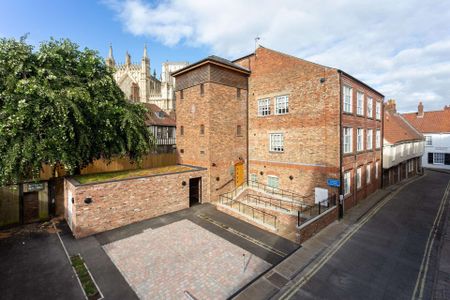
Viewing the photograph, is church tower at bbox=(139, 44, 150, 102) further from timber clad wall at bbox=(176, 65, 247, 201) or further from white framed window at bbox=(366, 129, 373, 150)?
white framed window at bbox=(366, 129, 373, 150)

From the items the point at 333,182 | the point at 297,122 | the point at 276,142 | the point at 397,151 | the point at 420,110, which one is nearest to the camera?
the point at 333,182

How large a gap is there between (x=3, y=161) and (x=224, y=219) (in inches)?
442

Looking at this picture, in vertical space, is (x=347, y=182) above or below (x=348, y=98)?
below

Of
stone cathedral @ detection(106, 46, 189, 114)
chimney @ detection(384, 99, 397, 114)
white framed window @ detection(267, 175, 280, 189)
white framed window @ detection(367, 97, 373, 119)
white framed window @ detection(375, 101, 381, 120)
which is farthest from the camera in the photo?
stone cathedral @ detection(106, 46, 189, 114)

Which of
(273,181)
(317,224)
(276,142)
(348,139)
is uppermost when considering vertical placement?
(348,139)

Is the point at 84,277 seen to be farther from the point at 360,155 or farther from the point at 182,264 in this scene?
the point at 360,155

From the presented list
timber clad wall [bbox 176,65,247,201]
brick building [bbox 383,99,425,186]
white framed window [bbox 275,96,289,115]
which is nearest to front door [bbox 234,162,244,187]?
timber clad wall [bbox 176,65,247,201]

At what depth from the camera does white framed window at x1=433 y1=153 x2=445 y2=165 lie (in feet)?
105

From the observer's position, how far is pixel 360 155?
1595 cm

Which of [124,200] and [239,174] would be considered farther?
[239,174]

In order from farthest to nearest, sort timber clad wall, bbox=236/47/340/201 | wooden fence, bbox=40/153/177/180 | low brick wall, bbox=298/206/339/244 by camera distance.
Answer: timber clad wall, bbox=236/47/340/201 < wooden fence, bbox=40/153/177/180 < low brick wall, bbox=298/206/339/244

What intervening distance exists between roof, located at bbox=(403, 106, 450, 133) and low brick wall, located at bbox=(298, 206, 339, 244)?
33299 millimetres

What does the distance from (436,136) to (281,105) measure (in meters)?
33.0

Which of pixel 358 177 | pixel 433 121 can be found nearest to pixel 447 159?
pixel 433 121
